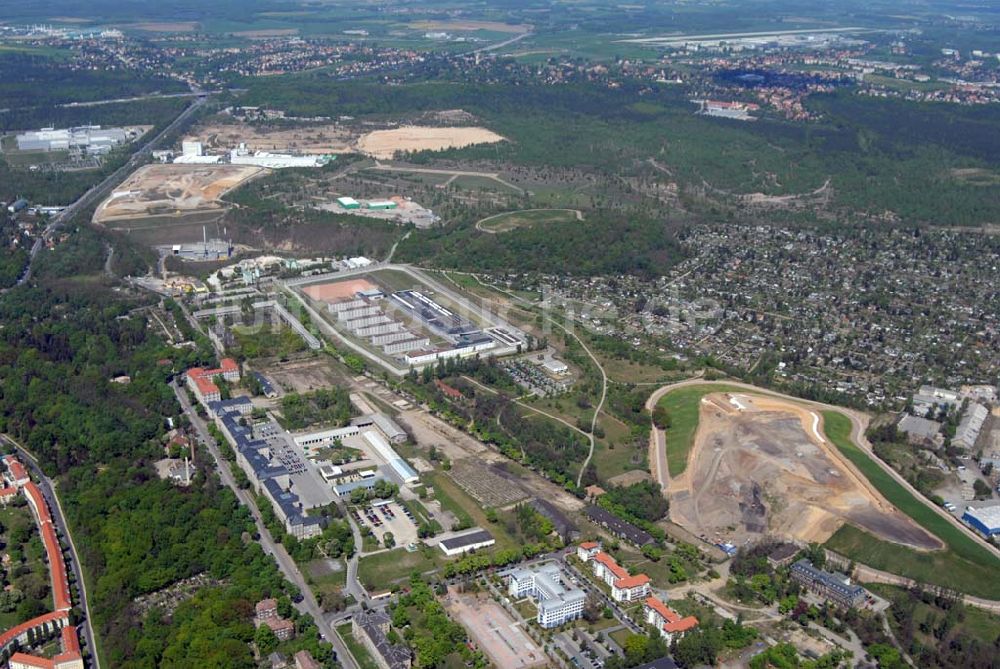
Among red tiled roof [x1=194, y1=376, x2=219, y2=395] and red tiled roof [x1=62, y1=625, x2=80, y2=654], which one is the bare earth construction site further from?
red tiled roof [x1=194, y1=376, x2=219, y2=395]

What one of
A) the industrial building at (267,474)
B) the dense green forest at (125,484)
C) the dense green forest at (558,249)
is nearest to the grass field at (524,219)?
the dense green forest at (558,249)

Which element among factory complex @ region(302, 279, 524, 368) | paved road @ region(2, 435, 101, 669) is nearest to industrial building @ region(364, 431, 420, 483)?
factory complex @ region(302, 279, 524, 368)

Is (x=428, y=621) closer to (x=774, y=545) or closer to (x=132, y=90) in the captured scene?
(x=774, y=545)

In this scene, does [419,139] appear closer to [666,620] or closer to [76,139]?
[76,139]

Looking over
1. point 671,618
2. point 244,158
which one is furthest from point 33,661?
point 244,158

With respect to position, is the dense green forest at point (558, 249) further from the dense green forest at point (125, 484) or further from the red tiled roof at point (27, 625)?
the red tiled roof at point (27, 625)

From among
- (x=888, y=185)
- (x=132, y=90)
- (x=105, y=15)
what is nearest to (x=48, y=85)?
(x=132, y=90)
